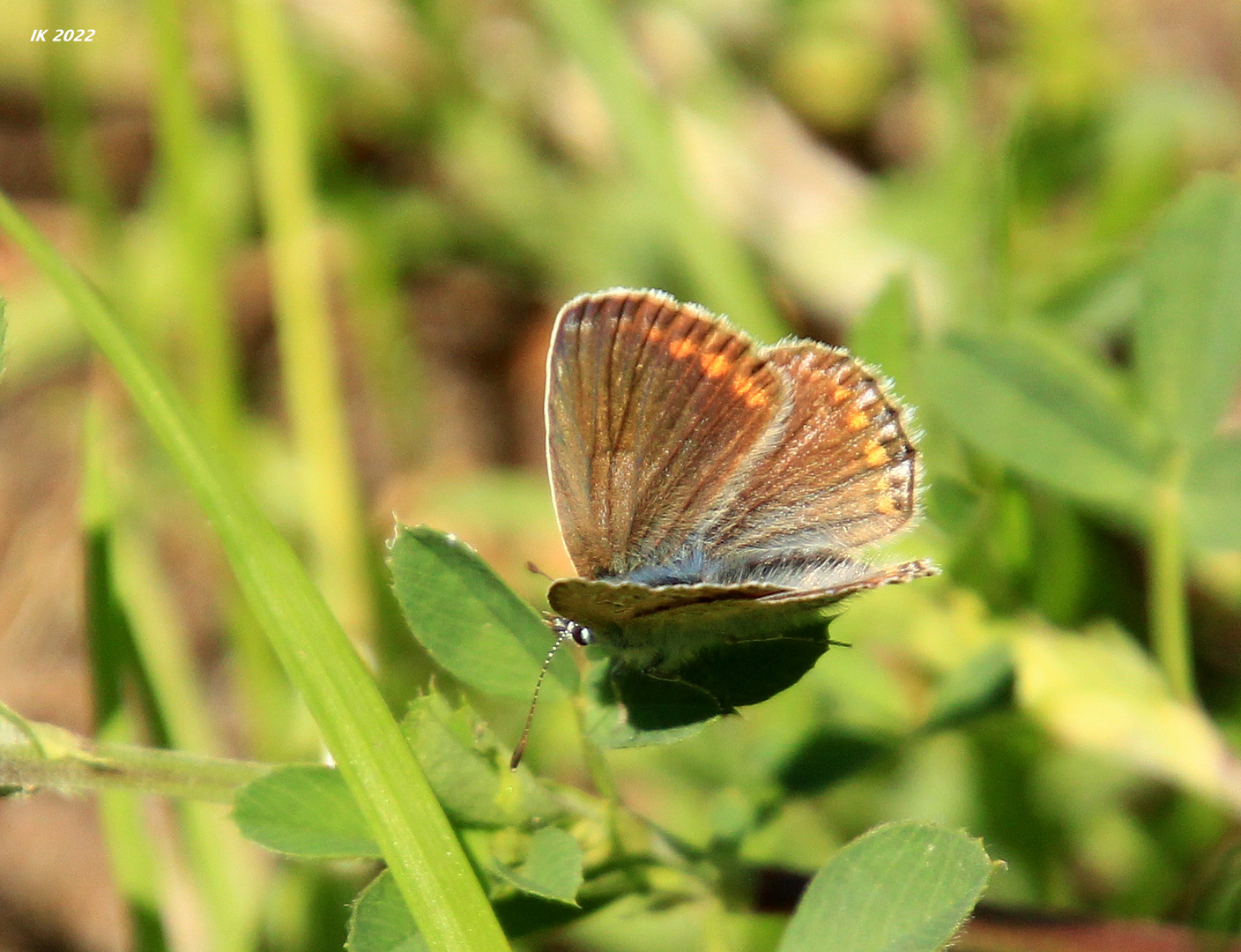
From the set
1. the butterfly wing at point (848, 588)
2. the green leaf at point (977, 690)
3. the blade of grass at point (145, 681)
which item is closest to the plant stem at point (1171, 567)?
the green leaf at point (977, 690)

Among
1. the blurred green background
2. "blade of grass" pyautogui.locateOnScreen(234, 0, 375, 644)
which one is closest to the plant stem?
the blurred green background

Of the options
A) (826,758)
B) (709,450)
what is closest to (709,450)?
(709,450)

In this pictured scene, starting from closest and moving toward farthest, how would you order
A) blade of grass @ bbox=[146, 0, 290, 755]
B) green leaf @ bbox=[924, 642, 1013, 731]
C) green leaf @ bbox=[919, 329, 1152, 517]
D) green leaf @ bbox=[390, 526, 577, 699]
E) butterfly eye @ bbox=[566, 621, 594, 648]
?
green leaf @ bbox=[390, 526, 577, 699], butterfly eye @ bbox=[566, 621, 594, 648], green leaf @ bbox=[924, 642, 1013, 731], green leaf @ bbox=[919, 329, 1152, 517], blade of grass @ bbox=[146, 0, 290, 755]

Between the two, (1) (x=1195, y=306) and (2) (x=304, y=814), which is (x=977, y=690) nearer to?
(1) (x=1195, y=306)

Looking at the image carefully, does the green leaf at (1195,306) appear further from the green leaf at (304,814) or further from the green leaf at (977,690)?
the green leaf at (304,814)

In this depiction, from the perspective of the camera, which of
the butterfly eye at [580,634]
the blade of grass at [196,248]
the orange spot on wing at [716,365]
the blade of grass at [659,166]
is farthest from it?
the blade of grass at [659,166]

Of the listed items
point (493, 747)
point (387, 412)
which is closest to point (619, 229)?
point (387, 412)

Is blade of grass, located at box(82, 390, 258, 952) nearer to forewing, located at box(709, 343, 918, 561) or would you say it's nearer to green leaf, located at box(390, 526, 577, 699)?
green leaf, located at box(390, 526, 577, 699)

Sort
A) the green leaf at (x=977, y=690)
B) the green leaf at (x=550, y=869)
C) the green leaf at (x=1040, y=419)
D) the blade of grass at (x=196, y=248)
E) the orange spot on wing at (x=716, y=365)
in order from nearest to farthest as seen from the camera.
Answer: the green leaf at (x=550, y=869) → the green leaf at (x=977, y=690) → the orange spot on wing at (x=716, y=365) → the green leaf at (x=1040, y=419) → the blade of grass at (x=196, y=248)
